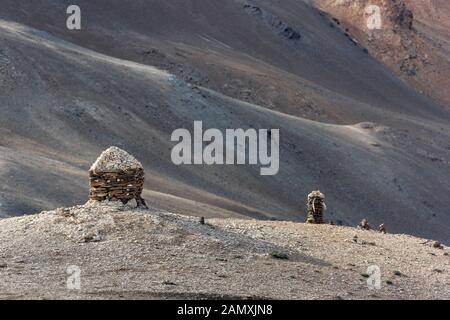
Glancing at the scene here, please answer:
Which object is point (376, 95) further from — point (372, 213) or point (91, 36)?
point (372, 213)

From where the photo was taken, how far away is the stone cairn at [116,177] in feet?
57.1

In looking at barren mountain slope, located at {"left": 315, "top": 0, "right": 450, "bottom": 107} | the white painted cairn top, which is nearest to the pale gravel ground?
the white painted cairn top

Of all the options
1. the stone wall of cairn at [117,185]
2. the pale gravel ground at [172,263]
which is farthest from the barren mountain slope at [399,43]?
the stone wall of cairn at [117,185]

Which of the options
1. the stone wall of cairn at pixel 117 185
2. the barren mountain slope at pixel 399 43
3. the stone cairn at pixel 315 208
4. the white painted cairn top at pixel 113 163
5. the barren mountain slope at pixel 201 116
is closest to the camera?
the white painted cairn top at pixel 113 163

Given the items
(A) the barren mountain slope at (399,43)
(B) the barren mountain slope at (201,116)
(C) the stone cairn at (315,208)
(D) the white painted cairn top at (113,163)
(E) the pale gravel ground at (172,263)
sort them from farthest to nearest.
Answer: (A) the barren mountain slope at (399,43) < (B) the barren mountain slope at (201,116) < (C) the stone cairn at (315,208) < (D) the white painted cairn top at (113,163) < (E) the pale gravel ground at (172,263)

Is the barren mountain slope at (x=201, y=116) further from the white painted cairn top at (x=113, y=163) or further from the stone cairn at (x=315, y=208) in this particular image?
the white painted cairn top at (x=113, y=163)

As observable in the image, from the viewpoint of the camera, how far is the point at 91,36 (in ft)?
231

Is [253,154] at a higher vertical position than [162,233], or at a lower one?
higher

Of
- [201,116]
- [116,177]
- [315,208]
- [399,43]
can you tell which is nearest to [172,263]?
[116,177]

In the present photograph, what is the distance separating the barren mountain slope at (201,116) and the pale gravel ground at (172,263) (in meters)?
12.7

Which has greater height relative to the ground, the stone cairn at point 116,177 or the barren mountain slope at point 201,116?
the barren mountain slope at point 201,116

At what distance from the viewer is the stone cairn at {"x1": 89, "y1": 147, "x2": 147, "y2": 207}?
57.1ft
